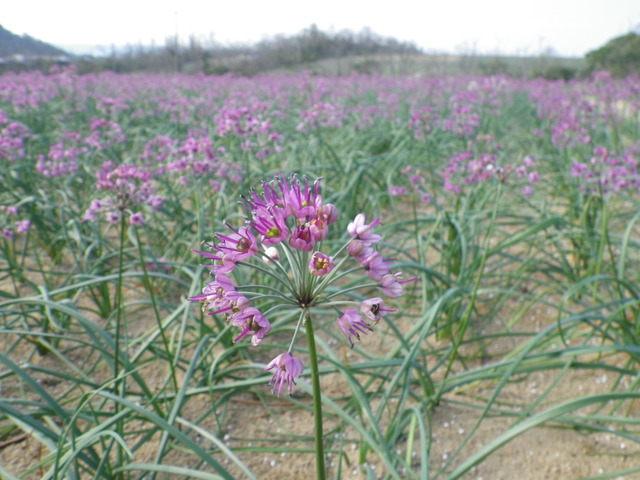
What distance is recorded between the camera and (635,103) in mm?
7895

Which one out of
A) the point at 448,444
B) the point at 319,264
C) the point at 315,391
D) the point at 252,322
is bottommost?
the point at 448,444

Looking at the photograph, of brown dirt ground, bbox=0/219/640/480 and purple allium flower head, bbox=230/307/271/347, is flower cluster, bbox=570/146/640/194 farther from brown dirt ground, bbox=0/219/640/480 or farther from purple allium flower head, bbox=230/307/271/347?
purple allium flower head, bbox=230/307/271/347

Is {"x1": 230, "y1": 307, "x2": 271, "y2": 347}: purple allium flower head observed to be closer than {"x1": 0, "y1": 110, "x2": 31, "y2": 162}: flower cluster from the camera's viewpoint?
Yes

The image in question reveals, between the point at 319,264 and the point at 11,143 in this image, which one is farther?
the point at 11,143

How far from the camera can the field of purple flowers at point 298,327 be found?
942mm

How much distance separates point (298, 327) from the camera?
798 millimetres

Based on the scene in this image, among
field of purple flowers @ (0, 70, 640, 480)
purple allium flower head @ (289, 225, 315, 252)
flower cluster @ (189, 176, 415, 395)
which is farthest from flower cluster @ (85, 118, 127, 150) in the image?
purple allium flower head @ (289, 225, 315, 252)

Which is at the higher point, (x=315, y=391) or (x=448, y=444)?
(x=315, y=391)

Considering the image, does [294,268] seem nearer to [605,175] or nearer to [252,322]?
[252,322]

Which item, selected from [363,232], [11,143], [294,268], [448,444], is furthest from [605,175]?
[11,143]

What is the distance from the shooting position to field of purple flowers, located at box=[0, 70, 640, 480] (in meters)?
0.94

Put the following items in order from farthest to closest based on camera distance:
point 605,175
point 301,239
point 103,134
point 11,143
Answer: point 103,134, point 11,143, point 605,175, point 301,239

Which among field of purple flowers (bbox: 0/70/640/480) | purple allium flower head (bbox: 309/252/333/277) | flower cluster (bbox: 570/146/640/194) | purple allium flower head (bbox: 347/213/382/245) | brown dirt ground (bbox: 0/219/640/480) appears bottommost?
brown dirt ground (bbox: 0/219/640/480)

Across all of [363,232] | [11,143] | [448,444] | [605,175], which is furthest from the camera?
[11,143]
